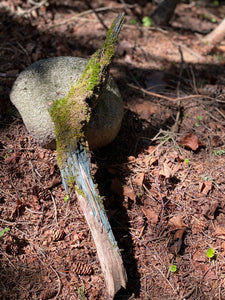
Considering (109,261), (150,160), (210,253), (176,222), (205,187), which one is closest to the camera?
(109,261)

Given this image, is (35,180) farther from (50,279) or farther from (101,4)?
(101,4)

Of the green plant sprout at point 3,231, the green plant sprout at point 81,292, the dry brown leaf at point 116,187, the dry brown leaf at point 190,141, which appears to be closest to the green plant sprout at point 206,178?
the dry brown leaf at point 190,141

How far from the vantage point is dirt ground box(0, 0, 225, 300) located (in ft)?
7.39

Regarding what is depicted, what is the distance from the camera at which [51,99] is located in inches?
105

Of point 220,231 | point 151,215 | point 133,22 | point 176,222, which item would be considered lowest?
point 220,231

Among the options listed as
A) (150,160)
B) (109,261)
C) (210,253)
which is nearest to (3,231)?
(109,261)

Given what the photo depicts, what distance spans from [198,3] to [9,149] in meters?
5.74

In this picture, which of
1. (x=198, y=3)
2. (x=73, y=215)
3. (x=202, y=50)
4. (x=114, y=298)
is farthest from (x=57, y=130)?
(x=198, y=3)

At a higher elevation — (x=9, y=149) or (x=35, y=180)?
(x=9, y=149)

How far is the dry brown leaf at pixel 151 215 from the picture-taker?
257 centimetres

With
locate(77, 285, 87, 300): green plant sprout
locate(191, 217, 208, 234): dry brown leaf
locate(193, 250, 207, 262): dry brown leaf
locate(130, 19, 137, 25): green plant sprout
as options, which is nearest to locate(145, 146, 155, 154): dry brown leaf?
locate(191, 217, 208, 234): dry brown leaf

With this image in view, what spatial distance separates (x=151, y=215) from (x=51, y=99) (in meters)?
1.53

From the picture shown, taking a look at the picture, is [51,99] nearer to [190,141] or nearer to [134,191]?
[134,191]

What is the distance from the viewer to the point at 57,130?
242 cm
